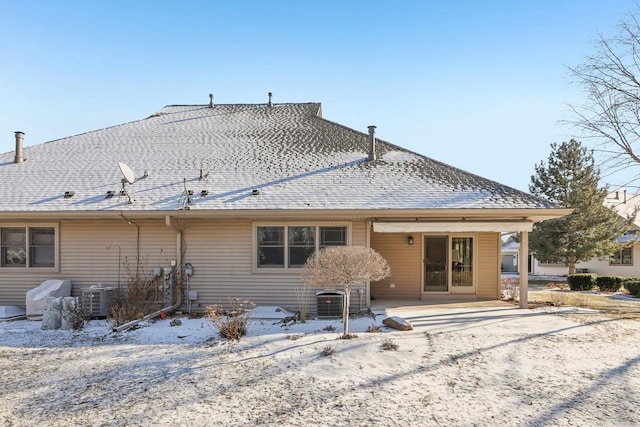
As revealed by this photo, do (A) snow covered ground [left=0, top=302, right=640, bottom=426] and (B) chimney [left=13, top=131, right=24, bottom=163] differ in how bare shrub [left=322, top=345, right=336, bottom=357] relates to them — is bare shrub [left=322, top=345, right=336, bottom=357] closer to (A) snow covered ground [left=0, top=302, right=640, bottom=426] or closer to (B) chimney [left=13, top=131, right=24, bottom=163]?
(A) snow covered ground [left=0, top=302, right=640, bottom=426]

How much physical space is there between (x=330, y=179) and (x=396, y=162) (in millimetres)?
2541

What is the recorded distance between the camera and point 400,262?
12.4 metres

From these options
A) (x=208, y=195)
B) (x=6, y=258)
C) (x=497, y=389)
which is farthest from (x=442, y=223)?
(x=6, y=258)

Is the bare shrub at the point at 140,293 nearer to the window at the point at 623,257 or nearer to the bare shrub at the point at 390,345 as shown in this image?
the bare shrub at the point at 390,345

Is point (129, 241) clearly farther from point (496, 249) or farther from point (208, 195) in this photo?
point (496, 249)

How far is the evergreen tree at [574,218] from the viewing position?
73.2 feet

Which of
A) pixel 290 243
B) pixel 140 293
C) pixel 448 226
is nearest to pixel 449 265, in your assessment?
pixel 448 226

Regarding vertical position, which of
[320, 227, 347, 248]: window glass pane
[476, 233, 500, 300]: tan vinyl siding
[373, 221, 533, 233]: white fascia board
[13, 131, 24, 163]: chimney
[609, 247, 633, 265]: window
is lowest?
[609, 247, 633, 265]: window

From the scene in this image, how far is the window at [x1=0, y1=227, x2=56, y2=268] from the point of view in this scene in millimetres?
10938

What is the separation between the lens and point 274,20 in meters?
13.3

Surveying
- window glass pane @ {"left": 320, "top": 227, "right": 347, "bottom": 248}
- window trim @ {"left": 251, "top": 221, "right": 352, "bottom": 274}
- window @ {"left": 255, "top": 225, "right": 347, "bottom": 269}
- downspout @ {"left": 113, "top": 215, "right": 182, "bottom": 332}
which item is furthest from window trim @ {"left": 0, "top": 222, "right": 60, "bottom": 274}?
window glass pane @ {"left": 320, "top": 227, "right": 347, "bottom": 248}

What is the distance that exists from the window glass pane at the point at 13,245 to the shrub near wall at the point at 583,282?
21.4 m

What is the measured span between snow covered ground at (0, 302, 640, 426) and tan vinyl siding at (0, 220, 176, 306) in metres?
2.10

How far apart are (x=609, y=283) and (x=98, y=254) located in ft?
66.2
